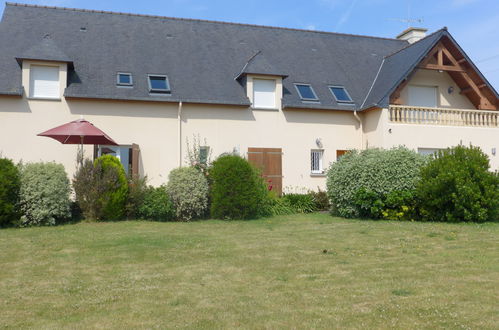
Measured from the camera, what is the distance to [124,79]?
52.2 ft

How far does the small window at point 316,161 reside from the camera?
1748 cm

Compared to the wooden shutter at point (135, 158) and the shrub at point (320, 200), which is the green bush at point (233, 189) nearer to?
the wooden shutter at point (135, 158)

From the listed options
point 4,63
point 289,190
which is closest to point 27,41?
point 4,63

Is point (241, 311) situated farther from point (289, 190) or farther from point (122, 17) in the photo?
point (122, 17)

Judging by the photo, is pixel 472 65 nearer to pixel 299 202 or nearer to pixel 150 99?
pixel 299 202

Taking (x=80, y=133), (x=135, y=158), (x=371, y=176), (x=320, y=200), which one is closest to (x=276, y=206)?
(x=320, y=200)

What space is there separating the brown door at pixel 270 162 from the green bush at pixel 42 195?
22.2ft

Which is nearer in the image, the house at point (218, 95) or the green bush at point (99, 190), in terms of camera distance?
the green bush at point (99, 190)

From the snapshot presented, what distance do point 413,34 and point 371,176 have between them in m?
12.8

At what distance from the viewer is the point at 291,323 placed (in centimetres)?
437

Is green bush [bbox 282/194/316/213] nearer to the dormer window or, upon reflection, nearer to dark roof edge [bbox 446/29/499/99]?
the dormer window

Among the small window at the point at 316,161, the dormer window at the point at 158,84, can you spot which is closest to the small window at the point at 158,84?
the dormer window at the point at 158,84

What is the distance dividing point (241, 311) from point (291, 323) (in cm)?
62

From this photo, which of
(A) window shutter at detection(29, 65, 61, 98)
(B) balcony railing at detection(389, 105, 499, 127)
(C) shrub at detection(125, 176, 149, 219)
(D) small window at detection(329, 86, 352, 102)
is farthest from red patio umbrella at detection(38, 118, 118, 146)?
(B) balcony railing at detection(389, 105, 499, 127)
